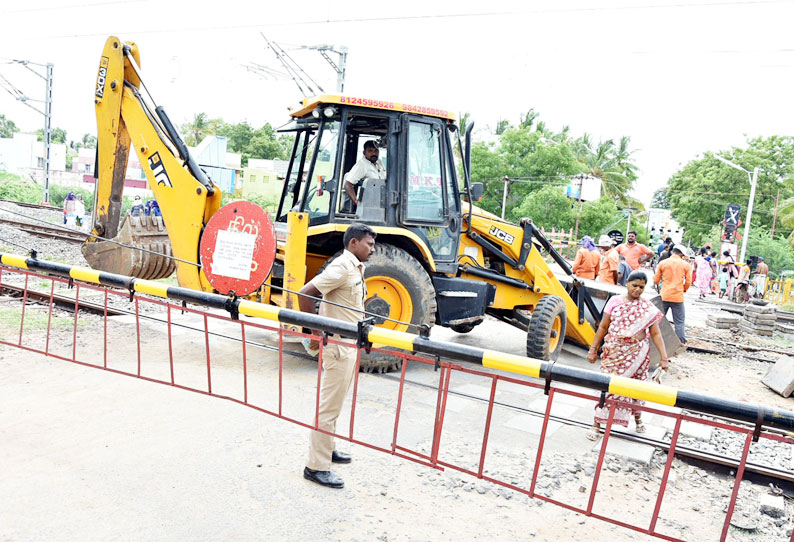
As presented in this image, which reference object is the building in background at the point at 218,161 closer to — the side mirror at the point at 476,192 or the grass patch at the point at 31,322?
the grass patch at the point at 31,322

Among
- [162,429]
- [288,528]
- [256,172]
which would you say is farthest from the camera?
[256,172]

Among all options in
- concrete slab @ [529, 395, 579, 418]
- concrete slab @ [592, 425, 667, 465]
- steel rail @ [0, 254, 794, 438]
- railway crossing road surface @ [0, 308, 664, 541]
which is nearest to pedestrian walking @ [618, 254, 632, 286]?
concrete slab @ [529, 395, 579, 418]

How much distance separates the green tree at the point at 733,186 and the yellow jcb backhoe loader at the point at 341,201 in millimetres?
34690

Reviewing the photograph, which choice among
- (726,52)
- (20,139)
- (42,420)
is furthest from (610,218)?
(20,139)

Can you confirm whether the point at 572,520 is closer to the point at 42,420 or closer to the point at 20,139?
the point at 42,420

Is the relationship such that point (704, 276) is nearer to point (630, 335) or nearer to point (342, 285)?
point (630, 335)

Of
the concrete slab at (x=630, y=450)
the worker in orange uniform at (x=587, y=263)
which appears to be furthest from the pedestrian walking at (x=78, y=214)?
the concrete slab at (x=630, y=450)

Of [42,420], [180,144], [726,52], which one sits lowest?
[42,420]

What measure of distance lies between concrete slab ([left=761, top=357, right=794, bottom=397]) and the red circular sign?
672cm

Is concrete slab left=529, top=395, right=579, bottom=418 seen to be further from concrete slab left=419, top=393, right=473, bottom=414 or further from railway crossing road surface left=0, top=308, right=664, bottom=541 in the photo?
concrete slab left=419, top=393, right=473, bottom=414

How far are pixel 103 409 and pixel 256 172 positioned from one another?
41.0 meters

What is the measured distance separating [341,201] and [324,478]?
11.4 ft

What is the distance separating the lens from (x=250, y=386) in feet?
18.1

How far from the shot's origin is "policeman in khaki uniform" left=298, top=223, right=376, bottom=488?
→ 11.8ft
